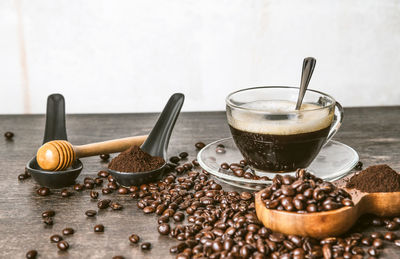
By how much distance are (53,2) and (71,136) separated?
0.75 metres

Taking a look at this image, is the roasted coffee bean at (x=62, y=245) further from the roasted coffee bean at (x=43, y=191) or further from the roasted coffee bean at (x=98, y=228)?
the roasted coffee bean at (x=43, y=191)

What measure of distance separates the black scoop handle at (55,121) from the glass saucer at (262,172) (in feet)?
1.67

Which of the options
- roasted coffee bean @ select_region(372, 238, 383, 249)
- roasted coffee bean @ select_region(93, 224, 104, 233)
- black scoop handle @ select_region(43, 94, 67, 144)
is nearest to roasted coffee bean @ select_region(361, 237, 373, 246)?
roasted coffee bean @ select_region(372, 238, 383, 249)

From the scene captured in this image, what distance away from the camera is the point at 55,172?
147 centimetres

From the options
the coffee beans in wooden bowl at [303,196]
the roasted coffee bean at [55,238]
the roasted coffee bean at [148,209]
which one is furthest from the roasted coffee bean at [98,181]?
the coffee beans in wooden bowl at [303,196]

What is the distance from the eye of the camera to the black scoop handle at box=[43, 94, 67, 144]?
68.3 inches

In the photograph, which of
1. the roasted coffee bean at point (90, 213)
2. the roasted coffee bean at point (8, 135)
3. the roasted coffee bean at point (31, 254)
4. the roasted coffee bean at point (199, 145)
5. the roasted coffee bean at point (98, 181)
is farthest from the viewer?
the roasted coffee bean at point (8, 135)

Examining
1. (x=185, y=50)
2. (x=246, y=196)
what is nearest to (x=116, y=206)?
(x=246, y=196)

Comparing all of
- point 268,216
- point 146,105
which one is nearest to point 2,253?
point 268,216

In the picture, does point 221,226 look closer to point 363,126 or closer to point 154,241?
point 154,241

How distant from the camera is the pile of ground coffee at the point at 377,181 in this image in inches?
49.9

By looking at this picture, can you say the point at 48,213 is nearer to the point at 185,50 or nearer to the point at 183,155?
the point at 183,155

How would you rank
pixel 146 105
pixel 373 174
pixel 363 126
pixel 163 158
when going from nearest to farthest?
pixel 373 174 < pixel 163 158 < pixel 363 126 < pixel 146 105

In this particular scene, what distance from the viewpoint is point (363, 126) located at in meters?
2.12
